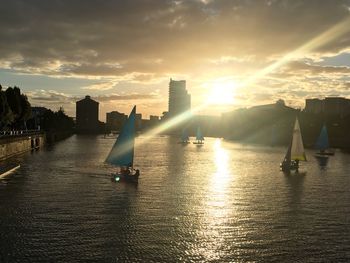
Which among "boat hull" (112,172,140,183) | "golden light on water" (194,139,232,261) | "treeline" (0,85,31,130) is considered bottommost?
"golden light on water" (194,139,232,261)

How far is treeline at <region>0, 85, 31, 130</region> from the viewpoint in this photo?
347 feet

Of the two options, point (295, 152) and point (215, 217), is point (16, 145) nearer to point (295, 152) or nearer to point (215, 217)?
point (295, 152)

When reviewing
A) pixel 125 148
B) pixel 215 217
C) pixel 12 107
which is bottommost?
pixel 215 217

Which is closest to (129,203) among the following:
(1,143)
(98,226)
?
(98,226)

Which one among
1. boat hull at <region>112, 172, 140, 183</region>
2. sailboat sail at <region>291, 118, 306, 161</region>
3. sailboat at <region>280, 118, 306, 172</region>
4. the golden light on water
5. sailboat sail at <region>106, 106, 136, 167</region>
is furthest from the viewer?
sailboat sail at <region>291, 118, 306, 161</region>

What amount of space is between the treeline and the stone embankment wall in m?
5.14

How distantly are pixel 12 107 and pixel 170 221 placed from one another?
326 feet

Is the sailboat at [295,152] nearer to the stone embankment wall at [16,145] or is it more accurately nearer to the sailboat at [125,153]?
the sailboat at [125,153]

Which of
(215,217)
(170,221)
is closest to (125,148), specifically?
(215,217)

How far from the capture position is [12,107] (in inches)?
4968

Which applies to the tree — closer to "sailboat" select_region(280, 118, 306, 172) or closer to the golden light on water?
"sailboat" select_region(280, 118, 306, 172)

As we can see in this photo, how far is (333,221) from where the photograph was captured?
129 ft

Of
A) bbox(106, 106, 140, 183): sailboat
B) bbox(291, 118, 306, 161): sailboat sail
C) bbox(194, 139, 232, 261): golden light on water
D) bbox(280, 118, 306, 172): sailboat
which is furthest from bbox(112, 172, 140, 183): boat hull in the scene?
bbox(291, 118, 306, 161): sailboat sail

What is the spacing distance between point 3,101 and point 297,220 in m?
82.3
